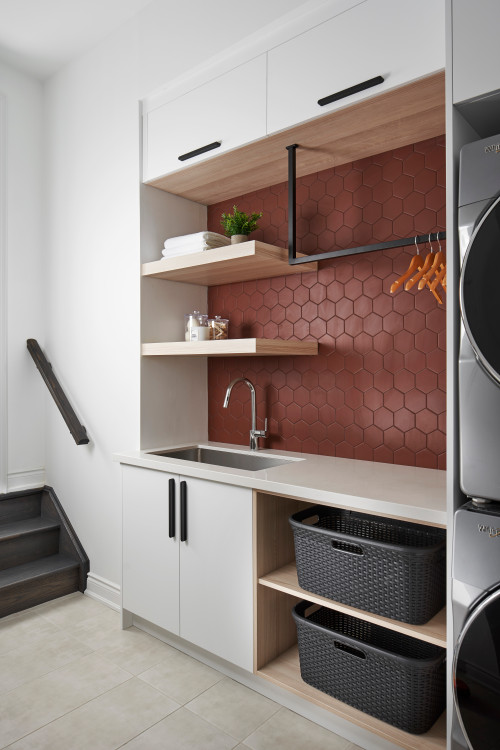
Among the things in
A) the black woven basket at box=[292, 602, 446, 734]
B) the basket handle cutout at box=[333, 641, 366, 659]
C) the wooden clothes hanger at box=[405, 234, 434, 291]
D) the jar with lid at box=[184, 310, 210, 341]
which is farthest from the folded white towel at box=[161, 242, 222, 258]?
the basket handle cutout at box=[333, 641, 366, 659]

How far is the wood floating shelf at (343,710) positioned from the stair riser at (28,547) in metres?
1.63

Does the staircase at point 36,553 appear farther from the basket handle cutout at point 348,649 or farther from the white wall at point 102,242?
the basket handle cutout at point 348,649

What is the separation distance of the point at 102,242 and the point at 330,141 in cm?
134

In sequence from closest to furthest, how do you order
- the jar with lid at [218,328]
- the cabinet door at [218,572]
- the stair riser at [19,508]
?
the cabinet door at [218,572] → the jar with lid at [218,328] → the stair riser at [19,508]

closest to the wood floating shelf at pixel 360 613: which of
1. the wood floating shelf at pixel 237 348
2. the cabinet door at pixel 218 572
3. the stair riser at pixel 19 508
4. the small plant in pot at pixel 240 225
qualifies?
the cabinet door at pixel 218 572

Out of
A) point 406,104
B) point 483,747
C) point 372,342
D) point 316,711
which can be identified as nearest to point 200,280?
point 372,342

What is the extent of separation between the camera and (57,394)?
2984 millimetres

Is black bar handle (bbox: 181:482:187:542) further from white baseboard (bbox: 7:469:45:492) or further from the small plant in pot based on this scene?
white baseboard (bbox: 7:469:45:492)

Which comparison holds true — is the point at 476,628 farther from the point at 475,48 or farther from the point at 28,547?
the point at 28,547

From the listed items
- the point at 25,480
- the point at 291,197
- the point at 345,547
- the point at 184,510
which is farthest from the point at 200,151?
the point at 25,480

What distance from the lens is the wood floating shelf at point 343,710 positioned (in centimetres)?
153

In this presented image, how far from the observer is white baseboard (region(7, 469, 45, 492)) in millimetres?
3100

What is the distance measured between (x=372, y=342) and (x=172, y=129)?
1.35 metres

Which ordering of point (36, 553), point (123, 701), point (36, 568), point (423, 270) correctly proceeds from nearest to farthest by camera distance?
point (423, 270)
point (123, 701)
point (36, 568)
point (36, 553)
